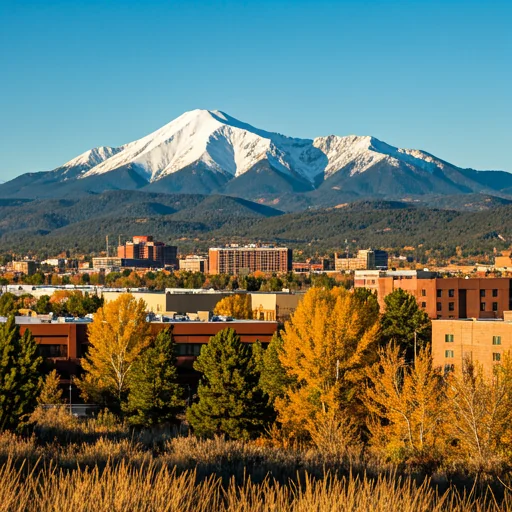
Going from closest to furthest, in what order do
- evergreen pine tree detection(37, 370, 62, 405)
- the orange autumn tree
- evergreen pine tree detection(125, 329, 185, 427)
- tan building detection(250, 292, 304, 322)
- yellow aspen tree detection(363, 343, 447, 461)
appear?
yellow aspen tree detection(363, 343, 447, 461) < the orange autumn tree < evergreen pine tree detection(125, 329, 185, 427) < evergreen pine tree detection(37, 370, 62, 405) < tan building detection(250, 292, 304, 322)

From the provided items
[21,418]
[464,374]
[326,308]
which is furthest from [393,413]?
[21,418]

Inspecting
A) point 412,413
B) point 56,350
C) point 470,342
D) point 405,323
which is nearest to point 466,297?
point 405,323

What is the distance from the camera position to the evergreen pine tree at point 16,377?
48.0 metres

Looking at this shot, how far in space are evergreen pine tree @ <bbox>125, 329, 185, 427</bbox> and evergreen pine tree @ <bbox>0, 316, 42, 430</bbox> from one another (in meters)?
4.95

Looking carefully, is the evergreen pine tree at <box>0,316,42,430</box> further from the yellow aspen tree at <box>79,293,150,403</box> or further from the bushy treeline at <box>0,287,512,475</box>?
the yellow aspen tree at <box>79,293,150,403</box>

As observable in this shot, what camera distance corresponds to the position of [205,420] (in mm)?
48688

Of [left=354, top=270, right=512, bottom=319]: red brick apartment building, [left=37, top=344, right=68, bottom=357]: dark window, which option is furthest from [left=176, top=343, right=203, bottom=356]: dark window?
[left=354, top=270, right=512, bottom=319]: red brick apartment building

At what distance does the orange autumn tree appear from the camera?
163 feet

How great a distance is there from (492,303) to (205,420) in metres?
64.8

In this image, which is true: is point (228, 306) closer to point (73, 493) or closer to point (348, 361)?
point (348, 361)

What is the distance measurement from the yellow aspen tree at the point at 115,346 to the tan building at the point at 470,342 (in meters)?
19.0

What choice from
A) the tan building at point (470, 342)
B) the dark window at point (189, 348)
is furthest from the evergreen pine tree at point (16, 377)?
the tan building at point (470, 342)

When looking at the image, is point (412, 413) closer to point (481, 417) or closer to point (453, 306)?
point (481, 417)

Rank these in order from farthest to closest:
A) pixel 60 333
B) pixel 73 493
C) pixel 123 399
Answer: pixel 60 333 → pixel 123 399 → pixel 73 493
